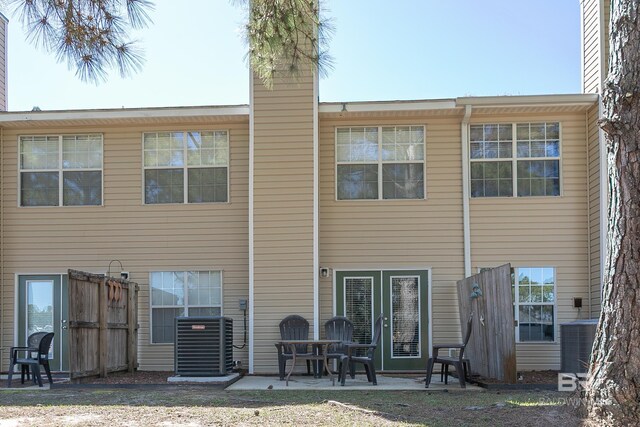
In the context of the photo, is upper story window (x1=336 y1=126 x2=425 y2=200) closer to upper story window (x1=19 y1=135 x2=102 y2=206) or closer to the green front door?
the green front door

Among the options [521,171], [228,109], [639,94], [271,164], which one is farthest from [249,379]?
[639,94]

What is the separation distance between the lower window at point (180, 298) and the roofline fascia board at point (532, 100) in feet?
16.2

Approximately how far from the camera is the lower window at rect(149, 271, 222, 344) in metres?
12.3

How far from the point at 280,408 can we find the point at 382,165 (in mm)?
5671

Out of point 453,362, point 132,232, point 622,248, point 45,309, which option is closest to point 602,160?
point 453,362

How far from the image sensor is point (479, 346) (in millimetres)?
10531

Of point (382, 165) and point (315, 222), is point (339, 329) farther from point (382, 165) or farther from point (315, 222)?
point (382, 165)

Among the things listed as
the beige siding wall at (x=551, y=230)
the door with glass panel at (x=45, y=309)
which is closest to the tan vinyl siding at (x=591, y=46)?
the beige siding wall at (x=551, y=230)

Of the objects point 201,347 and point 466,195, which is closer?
point 201,347

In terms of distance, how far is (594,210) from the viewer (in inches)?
460

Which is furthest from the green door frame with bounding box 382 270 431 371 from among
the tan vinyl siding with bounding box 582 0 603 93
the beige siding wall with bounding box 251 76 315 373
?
the tan vinyl siding with bounding box 582 0 603 93

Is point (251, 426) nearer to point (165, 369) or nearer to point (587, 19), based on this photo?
point (165, 369)

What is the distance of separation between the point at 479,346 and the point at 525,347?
1686mm

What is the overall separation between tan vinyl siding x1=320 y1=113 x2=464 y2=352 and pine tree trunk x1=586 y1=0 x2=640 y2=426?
22.3 ft
